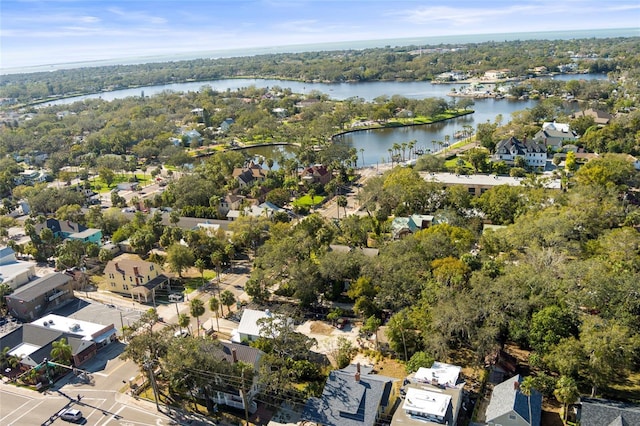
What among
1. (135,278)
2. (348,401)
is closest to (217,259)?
(135,278)

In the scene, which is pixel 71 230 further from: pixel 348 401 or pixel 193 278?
pixel 348 401

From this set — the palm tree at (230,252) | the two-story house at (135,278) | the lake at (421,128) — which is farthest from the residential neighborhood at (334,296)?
the lake at (421,128)

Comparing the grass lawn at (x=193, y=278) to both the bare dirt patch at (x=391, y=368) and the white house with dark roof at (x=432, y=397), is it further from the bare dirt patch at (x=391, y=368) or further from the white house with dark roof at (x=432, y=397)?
the white house with dark roof at (x=432, y=397)

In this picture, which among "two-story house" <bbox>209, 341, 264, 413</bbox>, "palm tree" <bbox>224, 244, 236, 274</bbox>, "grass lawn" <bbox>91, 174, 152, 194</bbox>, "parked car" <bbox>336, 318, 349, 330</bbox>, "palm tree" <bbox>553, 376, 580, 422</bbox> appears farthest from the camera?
"grass lawn" <bbox>91, 174, 152, 194</bbox>

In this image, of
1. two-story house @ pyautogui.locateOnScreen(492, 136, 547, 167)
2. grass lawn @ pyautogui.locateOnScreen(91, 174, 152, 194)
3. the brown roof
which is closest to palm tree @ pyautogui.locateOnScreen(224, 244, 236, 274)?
the brown roof

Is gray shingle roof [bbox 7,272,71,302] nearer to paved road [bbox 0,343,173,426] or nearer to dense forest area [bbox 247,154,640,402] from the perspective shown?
paved road [bbox 0,343,173,426]
